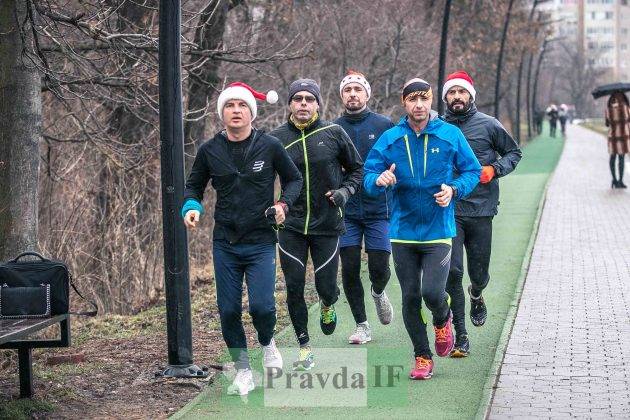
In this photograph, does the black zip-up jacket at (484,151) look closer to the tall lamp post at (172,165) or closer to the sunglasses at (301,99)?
the sunglasses at (301,99)

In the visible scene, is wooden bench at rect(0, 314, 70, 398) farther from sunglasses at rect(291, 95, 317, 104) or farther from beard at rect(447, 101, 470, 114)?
beard at rect(447, 101, 470, 114)

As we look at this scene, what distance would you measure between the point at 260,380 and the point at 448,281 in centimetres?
159

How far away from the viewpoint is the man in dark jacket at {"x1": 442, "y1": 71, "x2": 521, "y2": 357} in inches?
353

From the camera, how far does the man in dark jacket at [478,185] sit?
8.98 m

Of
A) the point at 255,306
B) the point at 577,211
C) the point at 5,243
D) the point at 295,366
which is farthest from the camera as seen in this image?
the point at 577,211

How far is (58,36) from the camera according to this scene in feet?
37.8

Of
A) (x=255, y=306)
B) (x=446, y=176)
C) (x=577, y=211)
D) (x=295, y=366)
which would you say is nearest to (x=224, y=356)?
(x=295, y=366)

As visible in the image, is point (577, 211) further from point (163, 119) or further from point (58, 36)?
point (163, 119)

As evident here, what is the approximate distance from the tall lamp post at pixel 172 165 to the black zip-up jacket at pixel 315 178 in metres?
0.69

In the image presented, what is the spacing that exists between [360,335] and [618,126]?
51.2 ft

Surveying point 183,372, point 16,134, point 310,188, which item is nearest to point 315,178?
point 310,188

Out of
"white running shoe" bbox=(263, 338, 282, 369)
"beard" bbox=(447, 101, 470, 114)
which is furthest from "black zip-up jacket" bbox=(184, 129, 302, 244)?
"beard" bbox=(447, 101, 470, 114)

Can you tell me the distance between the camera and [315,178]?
8602 mm

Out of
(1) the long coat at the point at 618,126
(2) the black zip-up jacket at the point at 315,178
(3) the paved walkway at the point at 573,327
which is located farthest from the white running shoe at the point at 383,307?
(1) the long coat at the point at 618,126
